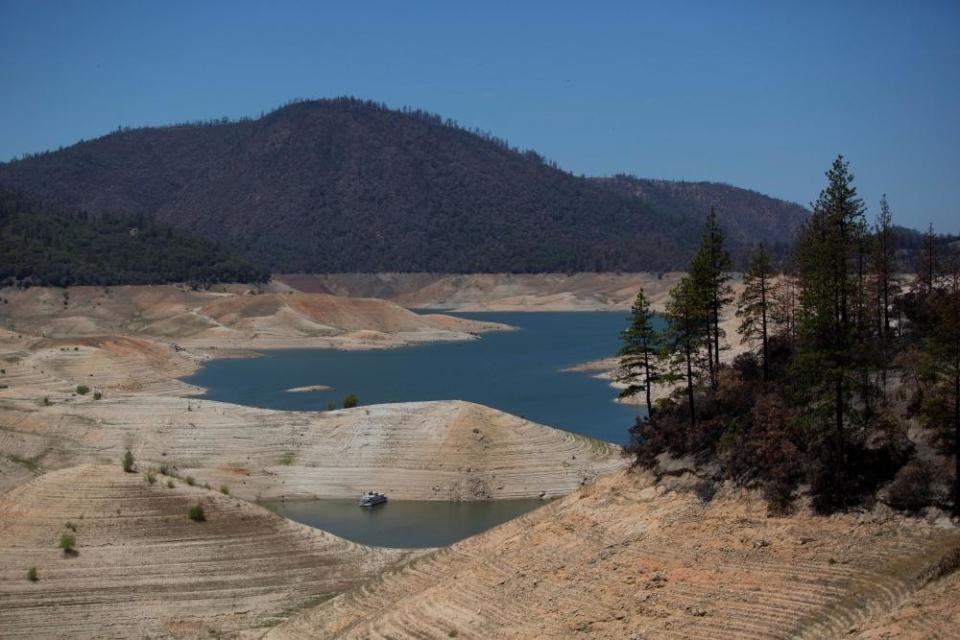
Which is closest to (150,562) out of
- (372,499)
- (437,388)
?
(372,499)

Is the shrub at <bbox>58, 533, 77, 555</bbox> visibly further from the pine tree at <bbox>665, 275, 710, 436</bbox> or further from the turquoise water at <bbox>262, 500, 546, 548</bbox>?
the pine tree at <bbox>665, 275, 710, 436</bbox>

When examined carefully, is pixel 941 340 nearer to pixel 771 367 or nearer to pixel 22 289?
pixel 771 367

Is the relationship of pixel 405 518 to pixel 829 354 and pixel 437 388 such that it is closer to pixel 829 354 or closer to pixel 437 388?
pixel 829 354

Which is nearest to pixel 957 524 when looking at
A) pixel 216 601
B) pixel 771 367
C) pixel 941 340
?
pixel 941 340

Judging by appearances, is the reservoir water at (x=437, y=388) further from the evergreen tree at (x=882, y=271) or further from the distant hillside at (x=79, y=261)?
the distant hillside at (x=79, y=261)

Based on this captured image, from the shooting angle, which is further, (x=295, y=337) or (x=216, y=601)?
(x=295, y=337)

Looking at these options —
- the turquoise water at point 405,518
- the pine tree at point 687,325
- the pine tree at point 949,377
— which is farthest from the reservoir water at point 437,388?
the pine tree at point 949,377
